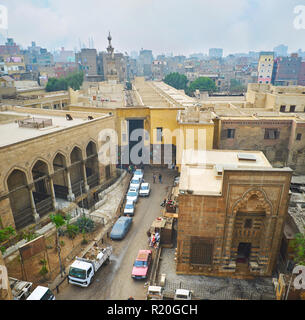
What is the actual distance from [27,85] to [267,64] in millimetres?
95475

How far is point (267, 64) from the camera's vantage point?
112m

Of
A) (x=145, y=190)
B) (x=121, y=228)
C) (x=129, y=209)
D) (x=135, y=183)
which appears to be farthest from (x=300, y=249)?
(x=135, y=183)

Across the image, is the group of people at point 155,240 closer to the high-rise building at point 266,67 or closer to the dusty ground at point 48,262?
the dusty ground at point 48,262

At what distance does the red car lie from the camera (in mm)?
17156

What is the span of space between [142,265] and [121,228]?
4.61 metres

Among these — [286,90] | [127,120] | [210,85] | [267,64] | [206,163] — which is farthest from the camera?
[267,64]

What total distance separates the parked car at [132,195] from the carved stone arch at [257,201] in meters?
12.8

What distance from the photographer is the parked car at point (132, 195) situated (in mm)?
26391

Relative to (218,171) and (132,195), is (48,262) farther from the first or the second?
(218,171)

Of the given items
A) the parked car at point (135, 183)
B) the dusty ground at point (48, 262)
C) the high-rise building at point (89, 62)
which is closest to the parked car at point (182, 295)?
the dusty ground at point (48, 262)

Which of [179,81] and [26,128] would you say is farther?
[179,81]

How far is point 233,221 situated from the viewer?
51.5 feet
